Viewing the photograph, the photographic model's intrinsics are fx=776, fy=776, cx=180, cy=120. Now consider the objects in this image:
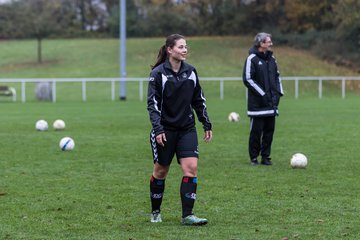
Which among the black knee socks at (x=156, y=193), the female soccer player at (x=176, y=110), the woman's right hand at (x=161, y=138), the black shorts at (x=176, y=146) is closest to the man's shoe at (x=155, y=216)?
the black knee socks at (x=156, y=193)

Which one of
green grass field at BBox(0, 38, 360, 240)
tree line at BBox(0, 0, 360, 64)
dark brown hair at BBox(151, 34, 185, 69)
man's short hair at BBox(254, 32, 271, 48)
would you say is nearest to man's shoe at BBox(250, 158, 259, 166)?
green grass field at BBox(0, 38, 360, 240)

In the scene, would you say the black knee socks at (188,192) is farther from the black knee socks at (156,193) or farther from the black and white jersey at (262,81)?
the black and white jersey at (262,81)

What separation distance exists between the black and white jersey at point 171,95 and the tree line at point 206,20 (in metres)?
43.7

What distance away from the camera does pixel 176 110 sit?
7.96 m

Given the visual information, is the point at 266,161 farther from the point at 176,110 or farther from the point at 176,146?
the point at 176,110

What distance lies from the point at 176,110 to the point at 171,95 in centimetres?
16

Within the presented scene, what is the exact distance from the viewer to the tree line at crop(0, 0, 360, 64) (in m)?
55.0

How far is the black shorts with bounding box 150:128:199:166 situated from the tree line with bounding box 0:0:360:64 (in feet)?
143

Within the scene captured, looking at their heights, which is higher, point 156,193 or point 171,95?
point 171,95

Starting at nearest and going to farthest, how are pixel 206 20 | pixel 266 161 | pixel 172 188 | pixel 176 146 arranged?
pixel 176 146
pixel 172 188
pixel 266 161
pixel 206 20

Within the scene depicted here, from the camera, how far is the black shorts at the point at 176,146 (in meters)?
→ 7.98

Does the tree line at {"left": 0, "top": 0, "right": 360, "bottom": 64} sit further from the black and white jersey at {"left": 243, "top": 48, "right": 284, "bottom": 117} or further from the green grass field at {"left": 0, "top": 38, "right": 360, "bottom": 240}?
the black and white jersey at {"left": 243, "top": 48, "right": 284, "bottom": 117}

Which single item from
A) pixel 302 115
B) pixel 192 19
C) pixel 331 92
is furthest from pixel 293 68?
pixel 302 115

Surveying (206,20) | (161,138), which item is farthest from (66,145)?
(206,20)
